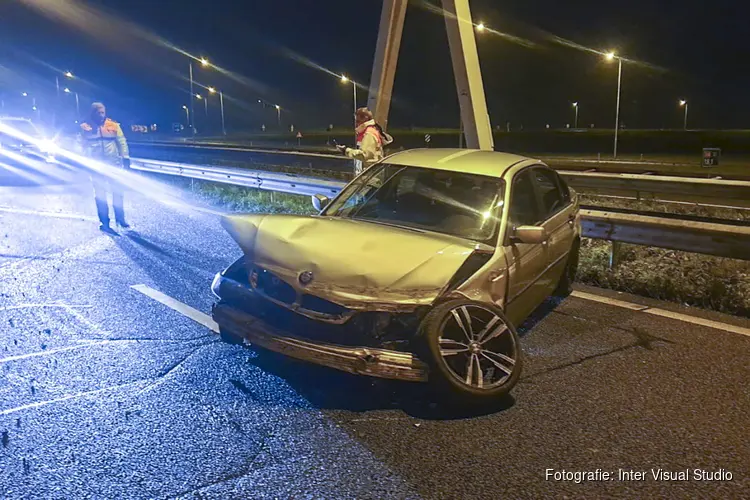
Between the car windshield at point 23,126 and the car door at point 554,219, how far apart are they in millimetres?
19702

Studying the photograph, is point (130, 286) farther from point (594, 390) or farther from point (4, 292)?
point (594, 390)

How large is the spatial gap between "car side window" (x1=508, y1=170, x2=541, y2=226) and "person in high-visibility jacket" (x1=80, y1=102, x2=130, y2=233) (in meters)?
7.04

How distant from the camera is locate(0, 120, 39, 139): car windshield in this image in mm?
21328

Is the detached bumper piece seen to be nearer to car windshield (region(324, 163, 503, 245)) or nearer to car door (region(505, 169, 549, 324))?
car door (region(505, 169, 549, 324))

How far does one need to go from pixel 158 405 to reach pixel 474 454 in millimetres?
1865

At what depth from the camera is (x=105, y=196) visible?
34.0 feet

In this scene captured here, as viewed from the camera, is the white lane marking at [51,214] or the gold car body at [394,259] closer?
the gold car body at [394,259]

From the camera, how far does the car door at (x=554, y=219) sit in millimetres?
5539

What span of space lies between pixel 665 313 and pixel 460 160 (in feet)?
7.35

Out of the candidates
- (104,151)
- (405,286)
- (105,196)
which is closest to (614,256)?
(405,286)

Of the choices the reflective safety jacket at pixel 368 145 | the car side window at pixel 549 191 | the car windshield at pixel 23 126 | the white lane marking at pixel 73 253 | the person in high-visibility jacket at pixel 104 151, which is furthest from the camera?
the car windshield at pixel 23 126

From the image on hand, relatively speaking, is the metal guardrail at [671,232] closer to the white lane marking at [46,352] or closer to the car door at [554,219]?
the car door at [554,219]

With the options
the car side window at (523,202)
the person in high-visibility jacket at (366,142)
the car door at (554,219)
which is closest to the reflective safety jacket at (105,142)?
the person in high-visibility jacket at (366,142)

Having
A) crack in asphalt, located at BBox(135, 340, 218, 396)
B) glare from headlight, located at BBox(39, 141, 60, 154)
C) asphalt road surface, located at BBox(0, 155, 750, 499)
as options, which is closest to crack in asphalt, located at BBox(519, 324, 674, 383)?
asphalt road surface, located at BBox(0, 155, 750, 499)
